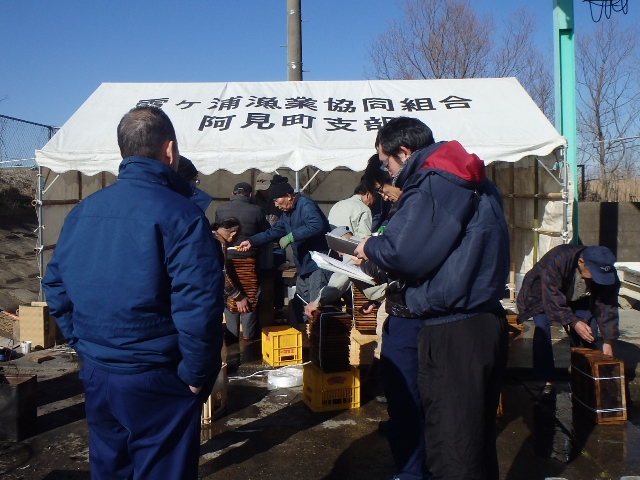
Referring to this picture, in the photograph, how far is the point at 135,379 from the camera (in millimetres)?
2164

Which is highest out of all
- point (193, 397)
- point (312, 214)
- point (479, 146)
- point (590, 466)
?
point (479, 146)

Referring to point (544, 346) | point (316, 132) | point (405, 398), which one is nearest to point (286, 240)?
point (316, 132)

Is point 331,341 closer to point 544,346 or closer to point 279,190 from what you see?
point 544,346

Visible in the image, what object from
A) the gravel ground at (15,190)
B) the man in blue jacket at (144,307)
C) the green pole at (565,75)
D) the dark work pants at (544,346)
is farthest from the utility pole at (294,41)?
the man in blue jacket at (144,307)

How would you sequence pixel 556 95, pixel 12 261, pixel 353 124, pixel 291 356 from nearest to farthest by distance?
pixel 291 356
pixel 353 124
pixel 556 95
pixel 12 261

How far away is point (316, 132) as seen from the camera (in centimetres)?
806

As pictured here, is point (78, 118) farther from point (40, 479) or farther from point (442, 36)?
point (442, 36)

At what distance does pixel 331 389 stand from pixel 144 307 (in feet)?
10.2

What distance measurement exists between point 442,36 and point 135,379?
19927 millimetres

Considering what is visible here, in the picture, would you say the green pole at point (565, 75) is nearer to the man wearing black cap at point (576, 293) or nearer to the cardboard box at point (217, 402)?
the man wearing black cap at point (576, 293)

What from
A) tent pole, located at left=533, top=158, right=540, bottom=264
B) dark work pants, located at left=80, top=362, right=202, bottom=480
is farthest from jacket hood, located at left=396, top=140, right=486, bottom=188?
tent pole, located at left=533, top=158, right=540, bottom=264

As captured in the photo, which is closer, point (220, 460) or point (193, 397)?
point (193, 397)

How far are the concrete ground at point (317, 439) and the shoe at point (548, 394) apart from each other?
0.05 metres

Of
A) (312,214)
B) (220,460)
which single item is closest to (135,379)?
(220,460)
